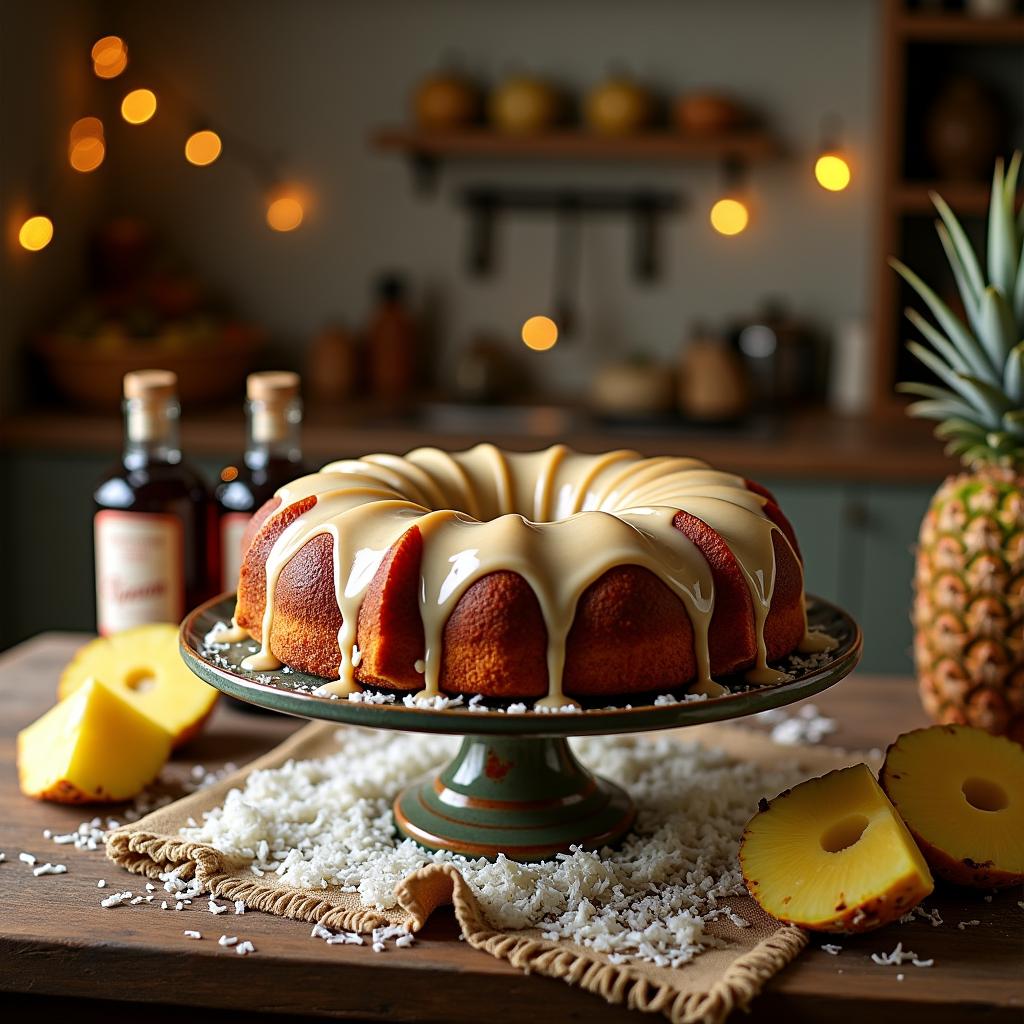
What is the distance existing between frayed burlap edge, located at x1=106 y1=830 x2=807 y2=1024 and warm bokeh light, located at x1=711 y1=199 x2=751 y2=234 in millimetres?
2560

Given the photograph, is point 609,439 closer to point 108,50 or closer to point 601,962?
point 108,50

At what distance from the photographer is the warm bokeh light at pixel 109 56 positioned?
10.7 ft

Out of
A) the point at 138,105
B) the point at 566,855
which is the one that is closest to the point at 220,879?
the point at 566,855

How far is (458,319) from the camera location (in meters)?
3.45

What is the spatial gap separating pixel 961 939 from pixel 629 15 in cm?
273

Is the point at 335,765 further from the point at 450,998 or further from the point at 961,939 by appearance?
the point at 961,939

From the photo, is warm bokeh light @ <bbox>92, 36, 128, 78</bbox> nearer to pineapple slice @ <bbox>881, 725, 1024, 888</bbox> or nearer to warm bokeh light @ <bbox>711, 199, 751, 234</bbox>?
warm bokeh light @ <bbox>711, 199, 751, 234</bbox>

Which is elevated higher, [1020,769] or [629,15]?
[629,15]

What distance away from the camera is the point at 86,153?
10.6ft

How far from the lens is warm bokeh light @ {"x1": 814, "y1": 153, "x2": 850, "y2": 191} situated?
10.7ft

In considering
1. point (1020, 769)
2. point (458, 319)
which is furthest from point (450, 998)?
point (458, 319)

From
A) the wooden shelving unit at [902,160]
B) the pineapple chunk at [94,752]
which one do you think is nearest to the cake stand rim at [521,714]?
the pineapple chunk at [94,752]

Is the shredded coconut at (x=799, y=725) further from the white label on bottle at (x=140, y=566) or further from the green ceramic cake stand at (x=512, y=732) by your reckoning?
the white label on bottle at (x=140, y=566)

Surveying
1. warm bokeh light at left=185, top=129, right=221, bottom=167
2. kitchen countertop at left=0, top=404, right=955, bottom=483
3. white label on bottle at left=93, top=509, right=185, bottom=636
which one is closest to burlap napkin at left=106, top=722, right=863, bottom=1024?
white label on bottle at left=93, top=509, right=185, bottom=636
